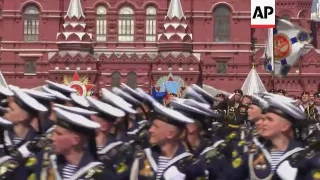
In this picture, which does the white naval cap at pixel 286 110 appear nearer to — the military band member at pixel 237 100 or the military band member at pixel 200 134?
the military band member at pixel 200 134

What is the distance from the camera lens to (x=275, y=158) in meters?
7.59

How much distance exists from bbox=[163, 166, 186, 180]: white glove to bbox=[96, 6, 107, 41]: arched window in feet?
132

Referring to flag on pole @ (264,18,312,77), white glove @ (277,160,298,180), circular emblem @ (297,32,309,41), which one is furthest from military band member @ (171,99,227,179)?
circular emblem @ (297,32,309,41)

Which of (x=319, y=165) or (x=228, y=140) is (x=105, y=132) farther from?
(x=319, y=165)

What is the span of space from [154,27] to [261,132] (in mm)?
40183

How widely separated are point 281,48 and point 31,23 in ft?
75.3

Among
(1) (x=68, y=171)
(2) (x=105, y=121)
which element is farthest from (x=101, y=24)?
(1) (x=68, y=171)

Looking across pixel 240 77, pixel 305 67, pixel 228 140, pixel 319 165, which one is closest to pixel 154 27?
pixel 240 77

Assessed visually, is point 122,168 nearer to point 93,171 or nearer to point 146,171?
point 146,171

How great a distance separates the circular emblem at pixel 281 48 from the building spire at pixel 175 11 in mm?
17590

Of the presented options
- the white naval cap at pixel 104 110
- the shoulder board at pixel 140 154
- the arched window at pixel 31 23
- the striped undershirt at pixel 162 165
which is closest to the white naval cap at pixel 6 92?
the white naval cap at pixel 104 110

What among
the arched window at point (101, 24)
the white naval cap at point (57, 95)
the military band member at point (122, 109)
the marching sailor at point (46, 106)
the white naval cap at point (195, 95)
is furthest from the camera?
the arched window at point (101, 24)

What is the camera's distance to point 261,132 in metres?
7.67

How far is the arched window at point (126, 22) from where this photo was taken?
157 ft
